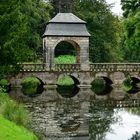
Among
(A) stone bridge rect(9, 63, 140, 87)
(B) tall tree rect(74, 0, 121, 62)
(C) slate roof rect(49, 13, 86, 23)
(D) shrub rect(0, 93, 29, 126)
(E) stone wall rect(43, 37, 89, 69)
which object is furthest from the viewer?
(B) tall tree rect(74, 0, 121, 62)

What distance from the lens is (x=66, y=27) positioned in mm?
50781

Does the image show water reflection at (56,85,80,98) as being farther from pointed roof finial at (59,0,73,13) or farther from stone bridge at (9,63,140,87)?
pointed roof finial at (59,0,73,13)

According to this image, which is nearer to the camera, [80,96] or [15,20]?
[15,20]

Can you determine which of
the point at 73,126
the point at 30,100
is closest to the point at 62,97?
the point at 30,100

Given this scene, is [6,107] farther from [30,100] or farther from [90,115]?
[30,100]

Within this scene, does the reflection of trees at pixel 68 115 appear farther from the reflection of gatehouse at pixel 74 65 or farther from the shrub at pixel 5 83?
the reflection of gatehouse at pixel 74 65

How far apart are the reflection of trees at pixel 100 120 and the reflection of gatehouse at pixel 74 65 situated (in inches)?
610

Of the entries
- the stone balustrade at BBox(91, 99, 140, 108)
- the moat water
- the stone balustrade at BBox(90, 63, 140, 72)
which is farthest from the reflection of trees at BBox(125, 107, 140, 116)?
the stone balustrade at BBox(90, 63, 140, 72)

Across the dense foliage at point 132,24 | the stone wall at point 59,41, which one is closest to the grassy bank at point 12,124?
the dense foliage at point 132,24

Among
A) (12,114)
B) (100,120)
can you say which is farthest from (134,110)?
(12,114)

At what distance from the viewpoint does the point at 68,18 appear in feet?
170

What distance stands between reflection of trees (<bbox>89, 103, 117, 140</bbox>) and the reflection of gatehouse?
610 inches

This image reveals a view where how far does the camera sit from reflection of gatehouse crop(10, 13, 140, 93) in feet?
162

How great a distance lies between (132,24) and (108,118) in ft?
67.8
